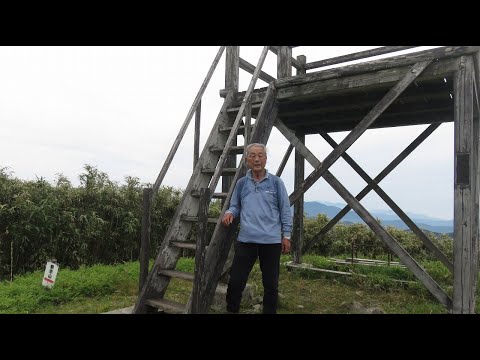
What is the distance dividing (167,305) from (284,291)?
269 cm

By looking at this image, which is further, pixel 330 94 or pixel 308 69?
pixel 308 69

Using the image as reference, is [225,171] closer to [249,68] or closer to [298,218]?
[249,68]

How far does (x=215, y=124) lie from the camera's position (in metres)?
4.77

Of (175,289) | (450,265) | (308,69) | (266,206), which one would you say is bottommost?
(175,289)

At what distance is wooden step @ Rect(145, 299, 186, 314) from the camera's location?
3477 mm

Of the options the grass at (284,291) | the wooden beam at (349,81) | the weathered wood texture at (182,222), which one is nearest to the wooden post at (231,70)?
the weathered wood texture at (182,222)

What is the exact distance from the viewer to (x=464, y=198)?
3559 millimetres

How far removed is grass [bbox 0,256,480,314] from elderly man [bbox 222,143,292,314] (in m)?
1.56

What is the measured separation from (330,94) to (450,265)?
318 centimetres

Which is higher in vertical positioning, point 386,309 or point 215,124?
point 215,124

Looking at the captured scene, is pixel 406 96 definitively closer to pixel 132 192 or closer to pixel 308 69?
pixel 308 69

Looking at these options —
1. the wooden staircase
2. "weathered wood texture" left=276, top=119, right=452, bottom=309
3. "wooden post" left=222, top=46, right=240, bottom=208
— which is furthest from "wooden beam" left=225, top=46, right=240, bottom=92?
"weathered wood texture" left=276, top=119, right=452, bottom=309

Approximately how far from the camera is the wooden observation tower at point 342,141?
356 centimetres

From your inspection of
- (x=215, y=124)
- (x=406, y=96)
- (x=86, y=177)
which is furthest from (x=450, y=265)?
(x=86, y=177)
